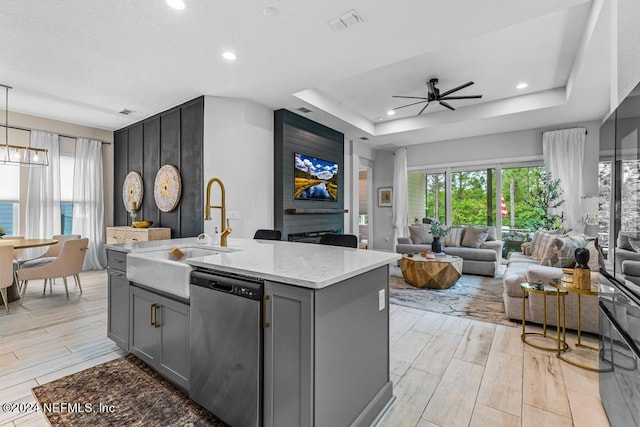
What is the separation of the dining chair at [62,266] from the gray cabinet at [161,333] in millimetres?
2346

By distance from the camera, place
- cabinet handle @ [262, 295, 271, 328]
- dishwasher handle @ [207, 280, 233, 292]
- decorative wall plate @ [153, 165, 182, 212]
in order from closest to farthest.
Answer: cabinet handle @ [262, 295, 271, 328] < dishwasher handle @ [207, 280, 233, 292] < decorative wall plate @ [153, 165, 182, 212]

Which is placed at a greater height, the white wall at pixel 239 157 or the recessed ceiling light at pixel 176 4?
the recessed ceiling light at pixel 176 4

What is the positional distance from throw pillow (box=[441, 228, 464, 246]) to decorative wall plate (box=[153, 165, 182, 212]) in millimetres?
4969

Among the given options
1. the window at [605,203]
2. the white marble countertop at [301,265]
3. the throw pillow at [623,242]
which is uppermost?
the window at [605,203]

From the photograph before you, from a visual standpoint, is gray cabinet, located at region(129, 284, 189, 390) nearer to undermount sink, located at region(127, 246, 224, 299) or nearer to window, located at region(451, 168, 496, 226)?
undermount sink, located at region(127, 246, 224, 299)

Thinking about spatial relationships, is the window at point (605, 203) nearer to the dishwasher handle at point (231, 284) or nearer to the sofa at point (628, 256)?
the sofa at point (628, 256)

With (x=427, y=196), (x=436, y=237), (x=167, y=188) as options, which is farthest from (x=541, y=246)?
(x=167, y=188)

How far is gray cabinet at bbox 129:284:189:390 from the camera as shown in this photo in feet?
5.83

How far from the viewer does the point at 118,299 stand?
236 cm

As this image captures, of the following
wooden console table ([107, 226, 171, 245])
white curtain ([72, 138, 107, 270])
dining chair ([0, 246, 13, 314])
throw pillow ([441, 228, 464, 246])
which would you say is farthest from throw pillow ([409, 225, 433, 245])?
white curtain ([72, 138, 107, 270])

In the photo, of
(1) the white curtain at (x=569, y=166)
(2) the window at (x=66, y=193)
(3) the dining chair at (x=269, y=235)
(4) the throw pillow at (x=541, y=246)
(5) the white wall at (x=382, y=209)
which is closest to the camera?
(3) the dining chair at (x=269, y=235)

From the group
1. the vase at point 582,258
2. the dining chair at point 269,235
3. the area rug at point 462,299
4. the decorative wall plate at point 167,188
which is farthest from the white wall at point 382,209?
the vase at point 582,258

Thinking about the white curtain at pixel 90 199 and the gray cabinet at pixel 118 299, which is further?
the white curtain at pixel 90 199

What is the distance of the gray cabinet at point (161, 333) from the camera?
178 centimetres
